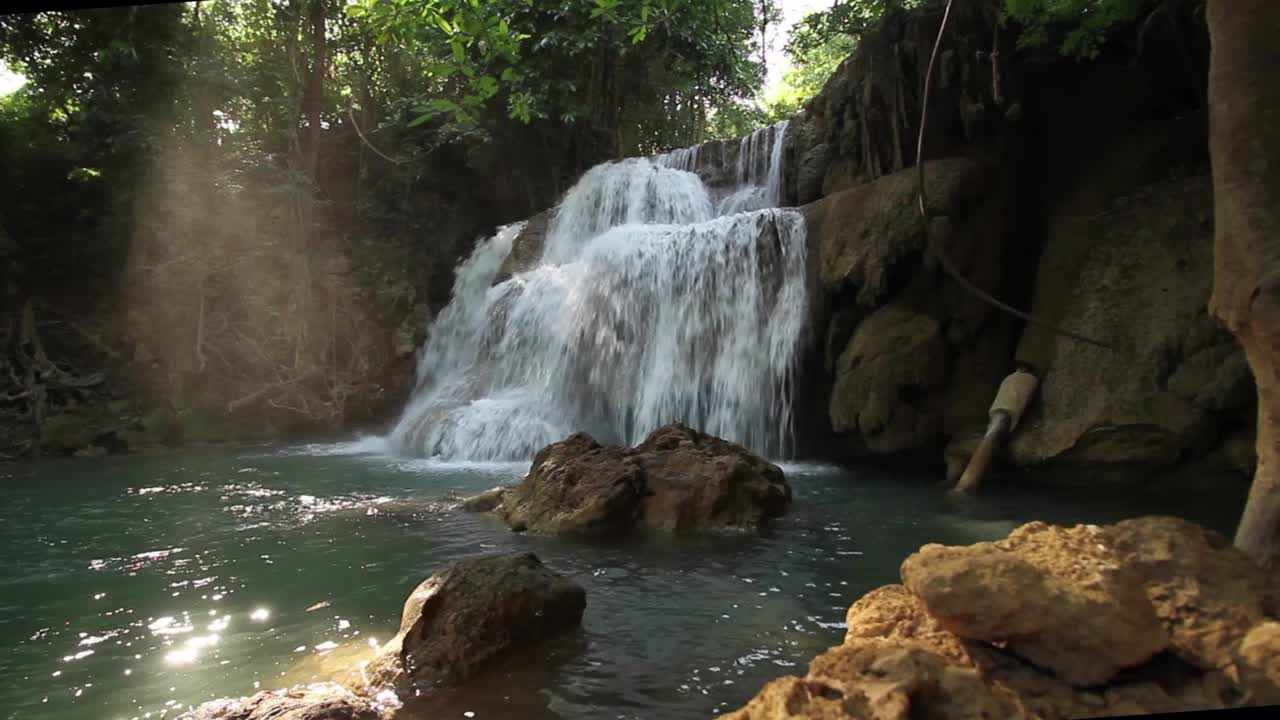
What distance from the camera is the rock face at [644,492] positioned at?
20.2ft

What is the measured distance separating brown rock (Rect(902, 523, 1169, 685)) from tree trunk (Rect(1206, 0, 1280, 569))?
1216 mm

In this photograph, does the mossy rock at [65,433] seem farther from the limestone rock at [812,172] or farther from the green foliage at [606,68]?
the limestone rock at [812,172]

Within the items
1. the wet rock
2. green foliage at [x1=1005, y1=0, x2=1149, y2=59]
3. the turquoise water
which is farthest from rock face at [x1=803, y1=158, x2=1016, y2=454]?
the wet rock

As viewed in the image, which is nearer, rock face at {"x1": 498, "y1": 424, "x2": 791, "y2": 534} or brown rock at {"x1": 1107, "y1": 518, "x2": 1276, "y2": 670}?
brown rock at {"x1": 1107, "y1": 518, "x2": 1276, "y2": 670}

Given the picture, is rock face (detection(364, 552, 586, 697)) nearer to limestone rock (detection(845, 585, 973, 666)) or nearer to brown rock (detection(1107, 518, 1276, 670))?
limestone rock (detection(845, 585, 973, 666))

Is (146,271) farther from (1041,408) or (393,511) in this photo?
(1041,408)

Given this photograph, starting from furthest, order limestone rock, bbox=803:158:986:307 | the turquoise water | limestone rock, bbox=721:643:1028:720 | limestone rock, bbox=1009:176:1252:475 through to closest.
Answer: limestone rock, bbox=803:158:986:307 < limestone rock, bbox=1009:176:1252:475 < the turquoise water < limestone rock, bbox=721:643:1028:720

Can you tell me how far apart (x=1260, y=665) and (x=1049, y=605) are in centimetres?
60

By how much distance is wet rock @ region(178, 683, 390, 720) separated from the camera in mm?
2787

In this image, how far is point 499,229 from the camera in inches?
714

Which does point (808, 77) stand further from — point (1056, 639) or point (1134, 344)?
point (1056, 639)

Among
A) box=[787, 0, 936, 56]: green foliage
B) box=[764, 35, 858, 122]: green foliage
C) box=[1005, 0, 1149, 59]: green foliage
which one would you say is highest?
box=[764, 35, 858, 122]: green foliage

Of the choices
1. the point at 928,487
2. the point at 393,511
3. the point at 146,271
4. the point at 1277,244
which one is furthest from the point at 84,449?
the point at 1277,244

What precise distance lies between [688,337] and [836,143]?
4.01m
